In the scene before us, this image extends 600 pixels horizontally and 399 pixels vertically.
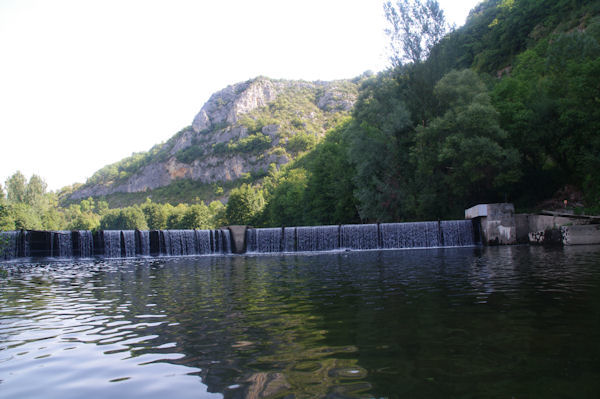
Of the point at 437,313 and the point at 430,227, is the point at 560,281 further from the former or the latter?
the point at 430,227

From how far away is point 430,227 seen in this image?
29.6 m

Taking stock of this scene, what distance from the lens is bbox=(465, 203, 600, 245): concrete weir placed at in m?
23.5

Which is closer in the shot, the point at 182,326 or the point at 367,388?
the point at 367,388

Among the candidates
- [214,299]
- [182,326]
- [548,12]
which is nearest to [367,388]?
[182,326]

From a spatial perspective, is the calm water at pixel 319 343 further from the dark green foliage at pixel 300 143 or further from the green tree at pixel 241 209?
the dark green foliage at pixel 300 143

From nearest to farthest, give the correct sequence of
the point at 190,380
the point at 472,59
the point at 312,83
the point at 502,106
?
the point at 190,380
the point at 502,106
the point at 472,59
the point at 312,83

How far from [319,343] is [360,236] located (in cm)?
2660

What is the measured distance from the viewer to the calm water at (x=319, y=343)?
132 inches

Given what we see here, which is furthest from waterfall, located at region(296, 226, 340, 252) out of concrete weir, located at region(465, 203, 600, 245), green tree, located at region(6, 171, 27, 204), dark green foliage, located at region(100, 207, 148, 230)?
dark green foliage, located at region(100, 207, 148, 230)

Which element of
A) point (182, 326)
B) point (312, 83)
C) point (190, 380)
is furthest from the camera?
point (312, 83)

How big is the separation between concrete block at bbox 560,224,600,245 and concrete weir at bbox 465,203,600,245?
486mm

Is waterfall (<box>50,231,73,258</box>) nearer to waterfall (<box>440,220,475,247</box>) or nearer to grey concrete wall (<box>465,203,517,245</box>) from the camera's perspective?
waterfall (<box>440,220,475,247</box>)

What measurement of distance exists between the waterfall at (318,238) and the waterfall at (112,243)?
1384 centimetres

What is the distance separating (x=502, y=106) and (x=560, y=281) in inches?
1134
